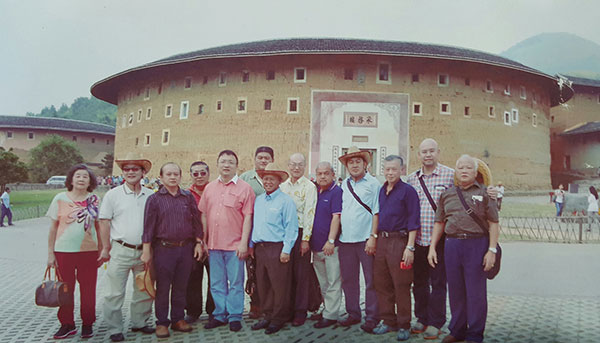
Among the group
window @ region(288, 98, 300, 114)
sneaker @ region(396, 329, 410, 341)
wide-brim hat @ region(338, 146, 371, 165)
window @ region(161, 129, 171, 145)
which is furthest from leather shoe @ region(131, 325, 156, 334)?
window @ region(161, 129, 171, 145)

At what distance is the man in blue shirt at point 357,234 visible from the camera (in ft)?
10.7

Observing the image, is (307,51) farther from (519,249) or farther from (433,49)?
(519,249)

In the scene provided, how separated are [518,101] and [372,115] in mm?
8817

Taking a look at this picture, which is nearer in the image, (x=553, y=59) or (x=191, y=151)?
(x=553, y=59)

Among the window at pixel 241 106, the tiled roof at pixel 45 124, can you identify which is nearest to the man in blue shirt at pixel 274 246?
the window at pixel 241 106

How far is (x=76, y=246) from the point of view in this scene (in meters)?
3.01

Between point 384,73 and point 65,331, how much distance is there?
18.5 metres

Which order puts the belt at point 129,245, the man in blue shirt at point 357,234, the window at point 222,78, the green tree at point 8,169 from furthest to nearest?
the window at point 222,78, the green tree at point 8,169, the man in blue shirt at point 357,234, the belt at point 129,245

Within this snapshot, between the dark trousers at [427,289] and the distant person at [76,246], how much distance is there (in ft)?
7.68

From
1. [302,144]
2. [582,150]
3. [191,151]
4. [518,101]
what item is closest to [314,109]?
[302,144]

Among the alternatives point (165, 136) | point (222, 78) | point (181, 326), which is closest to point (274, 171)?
point (181, 326)

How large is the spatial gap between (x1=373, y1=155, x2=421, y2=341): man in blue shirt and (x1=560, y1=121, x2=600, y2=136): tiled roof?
2737 centimetres

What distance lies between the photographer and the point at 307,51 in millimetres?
18453

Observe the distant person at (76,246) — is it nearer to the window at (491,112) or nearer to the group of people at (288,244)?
the group of people at (288,244)
